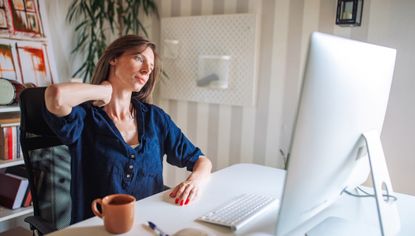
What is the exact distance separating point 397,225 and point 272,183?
0.49 metres

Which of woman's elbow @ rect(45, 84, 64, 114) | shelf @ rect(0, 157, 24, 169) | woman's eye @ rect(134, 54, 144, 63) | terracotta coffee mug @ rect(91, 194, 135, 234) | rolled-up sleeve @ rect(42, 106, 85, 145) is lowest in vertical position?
shelf @ rect(0, 157, 24, 169)

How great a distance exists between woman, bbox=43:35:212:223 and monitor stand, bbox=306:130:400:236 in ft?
1.43

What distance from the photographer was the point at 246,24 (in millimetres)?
2117

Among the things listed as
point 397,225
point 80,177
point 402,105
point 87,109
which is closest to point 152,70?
point 87,109

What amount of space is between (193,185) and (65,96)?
→ 0.51 m

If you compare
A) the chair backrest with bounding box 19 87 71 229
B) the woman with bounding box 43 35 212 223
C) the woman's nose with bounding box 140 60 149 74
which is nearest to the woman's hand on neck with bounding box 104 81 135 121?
the woman with bounding box 43 35 212 223

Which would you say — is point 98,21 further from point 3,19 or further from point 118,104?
point 118,104

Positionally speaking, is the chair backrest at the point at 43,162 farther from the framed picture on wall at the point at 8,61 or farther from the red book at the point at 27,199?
the framed picture on wall at the point at 8,61

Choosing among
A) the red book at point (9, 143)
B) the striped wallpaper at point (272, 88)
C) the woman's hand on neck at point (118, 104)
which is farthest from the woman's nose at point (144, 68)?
the red book at point (9, 143)

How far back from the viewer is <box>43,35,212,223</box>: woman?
1.25 m

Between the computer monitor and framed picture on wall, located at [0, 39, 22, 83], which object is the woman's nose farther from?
framed picture on wall, located at [0, 39, 22, 83]

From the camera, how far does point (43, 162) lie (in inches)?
53.5

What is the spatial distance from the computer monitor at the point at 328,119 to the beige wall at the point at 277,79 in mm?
890

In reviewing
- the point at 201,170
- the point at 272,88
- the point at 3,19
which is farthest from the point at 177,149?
the point at 3,19
